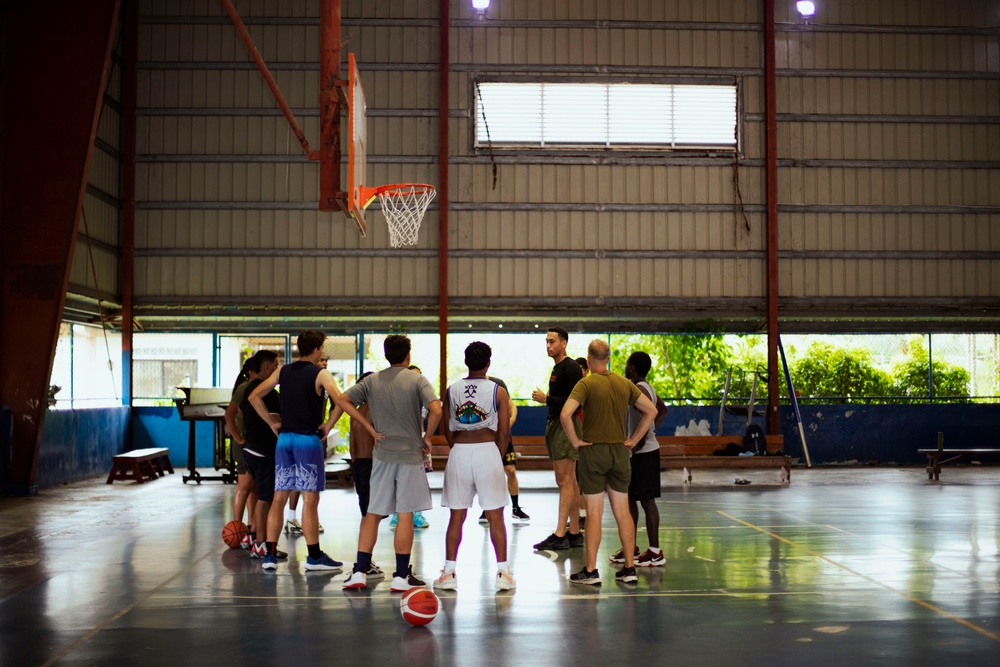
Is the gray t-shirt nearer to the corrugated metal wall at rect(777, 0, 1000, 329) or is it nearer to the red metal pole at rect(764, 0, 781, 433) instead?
the red metal pole at rect(764, 0, 781, 433)

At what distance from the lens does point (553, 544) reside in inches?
404

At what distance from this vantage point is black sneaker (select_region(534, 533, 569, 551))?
1021 cm

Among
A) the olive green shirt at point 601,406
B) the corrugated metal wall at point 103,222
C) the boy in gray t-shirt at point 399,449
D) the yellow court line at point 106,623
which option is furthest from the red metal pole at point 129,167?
the olive green shirt at point 601,406

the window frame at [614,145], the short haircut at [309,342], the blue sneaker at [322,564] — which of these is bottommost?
the blue sneaker at [322,564]

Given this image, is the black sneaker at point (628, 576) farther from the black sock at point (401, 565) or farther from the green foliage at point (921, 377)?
the green foliage at point (921, 377)

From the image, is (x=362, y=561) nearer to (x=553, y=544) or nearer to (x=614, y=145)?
(x=553, y=544)

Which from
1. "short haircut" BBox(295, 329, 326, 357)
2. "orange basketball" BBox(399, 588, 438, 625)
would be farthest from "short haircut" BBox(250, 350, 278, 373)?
"orange basketball" BBox(399, 588, 438, 625)

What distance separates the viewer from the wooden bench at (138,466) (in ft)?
61.5

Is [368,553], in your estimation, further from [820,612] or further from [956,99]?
[956,99]

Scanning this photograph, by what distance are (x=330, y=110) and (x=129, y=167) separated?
1032 cm

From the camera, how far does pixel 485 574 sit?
350 inches

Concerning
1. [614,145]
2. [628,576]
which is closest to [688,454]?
[614,145]

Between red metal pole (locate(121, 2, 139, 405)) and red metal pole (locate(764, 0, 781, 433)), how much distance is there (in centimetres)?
1365

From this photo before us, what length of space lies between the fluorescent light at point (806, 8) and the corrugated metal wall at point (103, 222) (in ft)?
48.1
